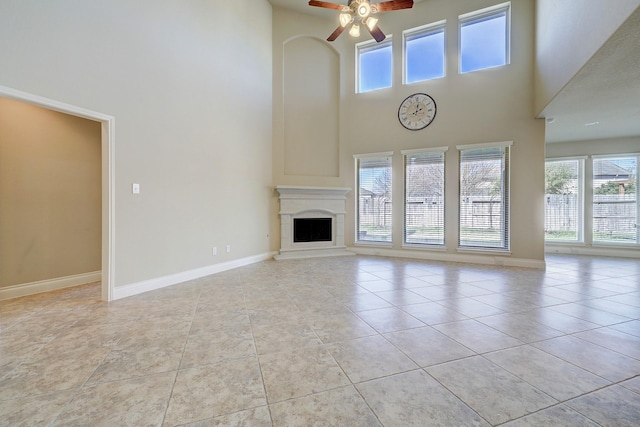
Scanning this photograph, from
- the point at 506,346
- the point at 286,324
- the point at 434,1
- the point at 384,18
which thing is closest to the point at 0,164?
the point at 286,324

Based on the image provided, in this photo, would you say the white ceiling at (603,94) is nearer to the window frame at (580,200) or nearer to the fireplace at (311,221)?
the window frame at (580,200)

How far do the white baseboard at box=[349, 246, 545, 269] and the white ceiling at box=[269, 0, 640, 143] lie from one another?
2.69 metres

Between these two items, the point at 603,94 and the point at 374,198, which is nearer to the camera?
the point at 603,94

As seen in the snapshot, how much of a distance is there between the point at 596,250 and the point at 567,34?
214 inches

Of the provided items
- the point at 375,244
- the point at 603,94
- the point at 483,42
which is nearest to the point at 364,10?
the point at 483,42

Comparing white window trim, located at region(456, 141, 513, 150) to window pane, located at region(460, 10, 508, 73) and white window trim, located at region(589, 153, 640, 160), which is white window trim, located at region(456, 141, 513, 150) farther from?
white window trim, located at region(589, 153, 640, 160)

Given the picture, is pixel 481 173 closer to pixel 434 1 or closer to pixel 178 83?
pixel 434 1

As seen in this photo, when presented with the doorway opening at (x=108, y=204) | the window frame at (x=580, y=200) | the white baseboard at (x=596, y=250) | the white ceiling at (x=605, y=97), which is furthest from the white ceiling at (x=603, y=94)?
the doorway opening at (x=108, y=204)

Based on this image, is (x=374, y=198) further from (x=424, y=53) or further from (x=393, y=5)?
(x=393, y=5)

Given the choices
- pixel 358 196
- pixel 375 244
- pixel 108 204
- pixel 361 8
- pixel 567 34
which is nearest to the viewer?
pixel 108 204

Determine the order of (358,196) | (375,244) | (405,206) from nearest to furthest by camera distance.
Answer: (405,206) < (375,244) < (358,196)

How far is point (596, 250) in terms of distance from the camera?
6457 millimetres

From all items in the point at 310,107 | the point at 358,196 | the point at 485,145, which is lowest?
the point at 358,196

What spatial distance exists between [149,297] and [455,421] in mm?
3430
